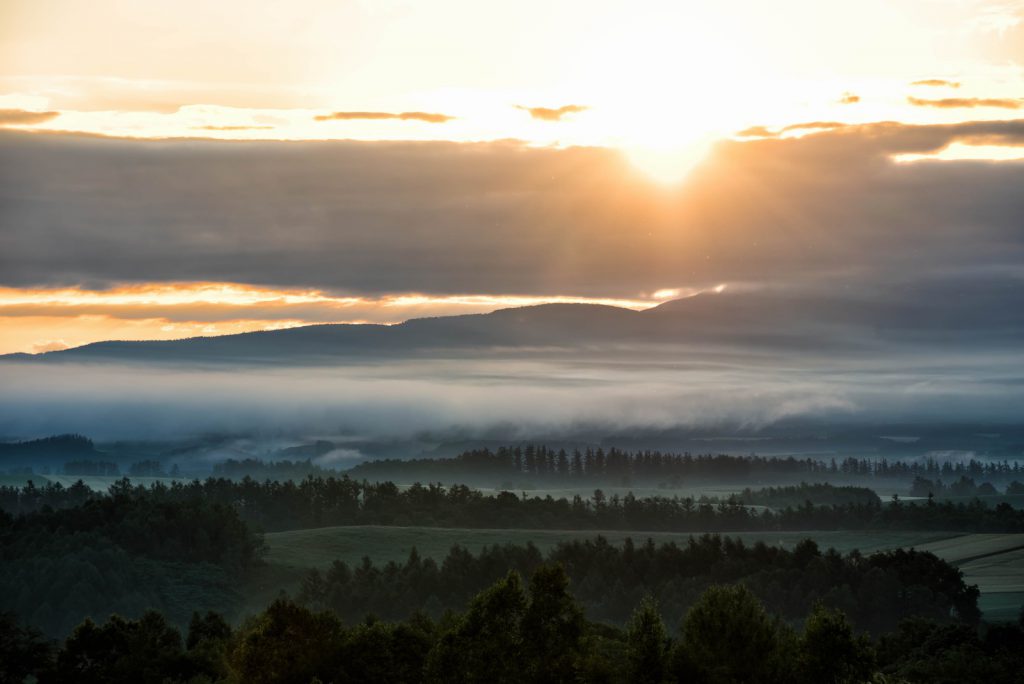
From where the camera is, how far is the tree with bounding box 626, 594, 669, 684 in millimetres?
118812

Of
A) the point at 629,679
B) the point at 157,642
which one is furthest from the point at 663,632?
the point at 157,642

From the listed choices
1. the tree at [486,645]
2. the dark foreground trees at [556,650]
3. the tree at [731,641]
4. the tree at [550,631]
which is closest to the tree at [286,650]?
the dark foreground trees at [556,650]

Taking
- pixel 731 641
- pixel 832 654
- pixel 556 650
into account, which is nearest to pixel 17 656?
pixel 556 650

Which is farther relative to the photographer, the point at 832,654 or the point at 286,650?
the point at 286,650

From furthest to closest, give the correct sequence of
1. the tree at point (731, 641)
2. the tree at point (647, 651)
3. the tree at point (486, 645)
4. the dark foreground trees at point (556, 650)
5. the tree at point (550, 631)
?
the tree at point (731, 641) → the dark foreground trees at point (556, 650) → the tree at point (550, 631) → the tree at point (486, 645) → the tree at point (647, 651)

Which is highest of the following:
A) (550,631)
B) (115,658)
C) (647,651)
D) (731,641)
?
(550,631)

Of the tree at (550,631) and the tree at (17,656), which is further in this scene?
the tree at (17,656)

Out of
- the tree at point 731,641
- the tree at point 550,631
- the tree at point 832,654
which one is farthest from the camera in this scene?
the tree at point 731,641

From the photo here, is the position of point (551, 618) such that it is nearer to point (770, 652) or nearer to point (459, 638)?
point (459, 638)

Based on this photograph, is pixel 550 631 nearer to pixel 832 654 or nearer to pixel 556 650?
pixel 556 650

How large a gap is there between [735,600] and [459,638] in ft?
87.2

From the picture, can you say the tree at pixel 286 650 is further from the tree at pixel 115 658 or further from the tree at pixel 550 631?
the tree at pixel 115 658

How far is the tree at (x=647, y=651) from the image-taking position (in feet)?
390

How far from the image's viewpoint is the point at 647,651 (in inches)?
4707
